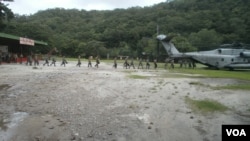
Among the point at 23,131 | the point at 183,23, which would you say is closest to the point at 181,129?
the point at 23,131

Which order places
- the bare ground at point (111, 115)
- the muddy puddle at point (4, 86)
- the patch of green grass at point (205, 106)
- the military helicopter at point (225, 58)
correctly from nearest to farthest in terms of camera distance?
the bare ground at point (111, 115) → the patch of green grass at point (205, 106) → the muddy puddle at point (4, 86) → the military helicopter at point (225, 58)

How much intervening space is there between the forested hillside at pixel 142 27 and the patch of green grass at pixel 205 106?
6352 cm

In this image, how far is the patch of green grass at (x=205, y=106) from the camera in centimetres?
1107

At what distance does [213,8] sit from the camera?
8681 cm

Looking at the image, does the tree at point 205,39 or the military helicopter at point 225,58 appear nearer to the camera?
the military helicopter at point 225,58

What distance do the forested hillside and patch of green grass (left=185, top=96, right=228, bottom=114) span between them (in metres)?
63.5

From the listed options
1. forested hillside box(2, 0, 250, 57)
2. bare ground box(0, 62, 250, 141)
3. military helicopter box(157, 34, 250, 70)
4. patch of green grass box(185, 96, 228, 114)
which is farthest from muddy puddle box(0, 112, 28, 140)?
forested hillside box(2, 0, 250, 57)

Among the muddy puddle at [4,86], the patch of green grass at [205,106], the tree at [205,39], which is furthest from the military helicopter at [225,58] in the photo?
the tree at [205,39]

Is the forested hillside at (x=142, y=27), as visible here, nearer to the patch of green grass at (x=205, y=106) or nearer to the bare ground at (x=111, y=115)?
the bare ground at (x=111, y=115)

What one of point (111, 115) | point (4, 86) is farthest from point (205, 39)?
point (111, 115)

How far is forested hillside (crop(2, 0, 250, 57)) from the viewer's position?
3113 inches

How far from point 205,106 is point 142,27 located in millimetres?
97955

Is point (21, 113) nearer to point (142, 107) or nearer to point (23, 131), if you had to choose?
point (23, 131)

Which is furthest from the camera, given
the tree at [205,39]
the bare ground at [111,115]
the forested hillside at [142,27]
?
the tree at [205,39]
